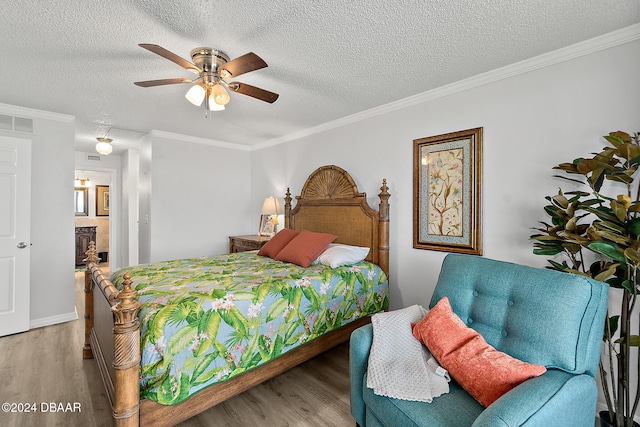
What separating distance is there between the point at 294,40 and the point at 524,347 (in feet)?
7.31

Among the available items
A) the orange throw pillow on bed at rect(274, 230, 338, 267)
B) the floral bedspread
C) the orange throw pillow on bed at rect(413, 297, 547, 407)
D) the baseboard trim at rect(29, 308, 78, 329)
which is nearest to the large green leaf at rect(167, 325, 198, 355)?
the floral bedspread

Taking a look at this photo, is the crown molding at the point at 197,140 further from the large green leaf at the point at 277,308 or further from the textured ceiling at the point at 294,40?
the large green leaf at the point at 277,308

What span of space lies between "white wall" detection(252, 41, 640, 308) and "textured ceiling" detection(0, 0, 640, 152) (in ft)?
0.74

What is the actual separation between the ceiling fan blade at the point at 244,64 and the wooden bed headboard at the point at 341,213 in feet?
5.81

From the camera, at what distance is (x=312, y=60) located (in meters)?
2.31

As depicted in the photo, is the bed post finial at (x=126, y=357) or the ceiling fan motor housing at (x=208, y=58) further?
the ceiling fan motor housing at (x=208, y=58)

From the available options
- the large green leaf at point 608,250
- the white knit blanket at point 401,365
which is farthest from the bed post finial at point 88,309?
the large green leaf at point 608,250

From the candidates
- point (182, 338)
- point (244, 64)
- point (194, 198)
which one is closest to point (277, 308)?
point (182, 338)

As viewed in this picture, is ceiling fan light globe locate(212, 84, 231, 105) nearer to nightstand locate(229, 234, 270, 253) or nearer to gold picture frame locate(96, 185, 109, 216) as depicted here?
nightstand locate(229, 234, 270, 253)

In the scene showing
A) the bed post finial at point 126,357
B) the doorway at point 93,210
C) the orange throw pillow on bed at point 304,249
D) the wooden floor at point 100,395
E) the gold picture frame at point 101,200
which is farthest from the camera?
the gold picture frame at point 101,200

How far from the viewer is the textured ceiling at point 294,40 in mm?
1723

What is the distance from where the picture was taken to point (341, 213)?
3596 millimetres

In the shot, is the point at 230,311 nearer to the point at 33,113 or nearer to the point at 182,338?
the point at 182,338

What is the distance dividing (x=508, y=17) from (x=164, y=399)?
114 inches
